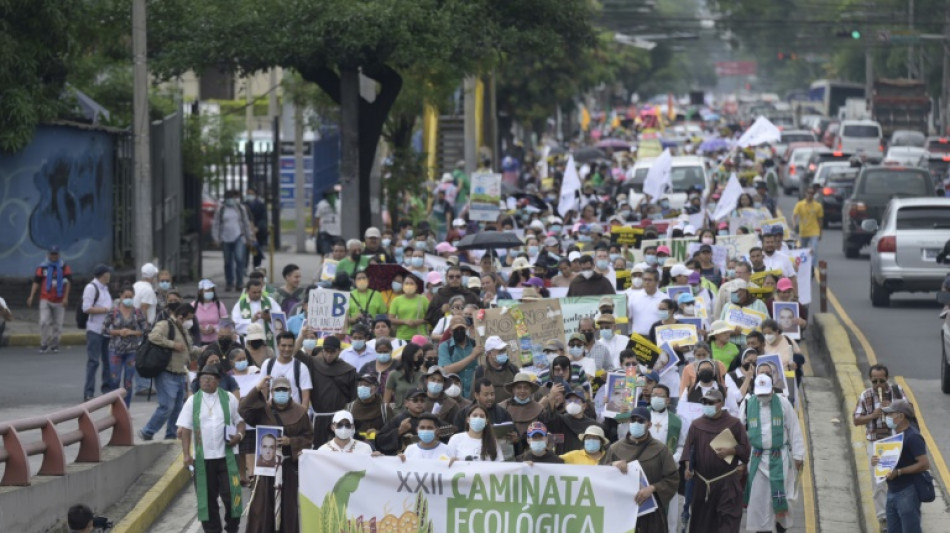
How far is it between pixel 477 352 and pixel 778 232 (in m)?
6.46

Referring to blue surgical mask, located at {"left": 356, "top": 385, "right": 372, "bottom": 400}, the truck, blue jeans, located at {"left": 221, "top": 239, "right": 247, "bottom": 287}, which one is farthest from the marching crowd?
the truck

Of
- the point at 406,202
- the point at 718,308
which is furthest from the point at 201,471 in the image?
the point at 406,202

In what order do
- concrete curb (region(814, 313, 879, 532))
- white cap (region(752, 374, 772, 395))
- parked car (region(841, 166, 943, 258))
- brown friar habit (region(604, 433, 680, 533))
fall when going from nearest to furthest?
brown friar habit (region(604, 433, 680, 533))
white cap (region(752, 374, 772, 395))
concrete curb (region(814, 313, 879, 532))
parked car (region(841, 166, 943, 258))

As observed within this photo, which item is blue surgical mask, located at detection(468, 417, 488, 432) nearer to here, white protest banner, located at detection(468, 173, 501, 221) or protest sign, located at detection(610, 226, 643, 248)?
protest sign, located at detection(610, 226, 643, 248)

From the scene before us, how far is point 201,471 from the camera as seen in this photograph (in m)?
14.3

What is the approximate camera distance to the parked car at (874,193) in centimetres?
3384

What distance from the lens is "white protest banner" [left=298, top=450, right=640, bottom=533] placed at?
1277 cm

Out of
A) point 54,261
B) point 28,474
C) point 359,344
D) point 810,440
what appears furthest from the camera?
point 54,261

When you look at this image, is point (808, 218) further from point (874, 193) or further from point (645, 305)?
point (645, 305)

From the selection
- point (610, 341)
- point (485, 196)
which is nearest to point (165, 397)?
point (610, 341)

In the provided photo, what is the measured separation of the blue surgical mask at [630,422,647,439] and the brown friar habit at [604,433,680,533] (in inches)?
4.1

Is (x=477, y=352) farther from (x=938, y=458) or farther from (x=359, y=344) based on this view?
(x=938, y=458)

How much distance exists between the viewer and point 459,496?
511 inches

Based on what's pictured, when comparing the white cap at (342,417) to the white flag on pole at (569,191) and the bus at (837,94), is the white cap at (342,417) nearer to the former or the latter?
the white flag on pole at (569,191)
